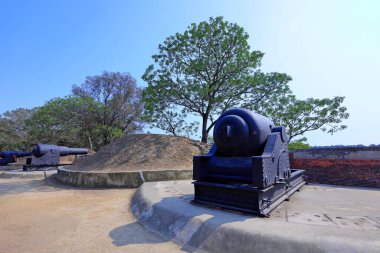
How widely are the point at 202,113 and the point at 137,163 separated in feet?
17.2

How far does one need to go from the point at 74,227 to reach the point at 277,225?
3.26 meters

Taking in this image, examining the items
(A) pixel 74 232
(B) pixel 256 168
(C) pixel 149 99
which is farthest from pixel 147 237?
(C) pixel 149 99

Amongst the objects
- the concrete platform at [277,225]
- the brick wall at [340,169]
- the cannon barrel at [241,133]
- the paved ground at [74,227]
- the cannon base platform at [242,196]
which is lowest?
the paved ground at [74,227]

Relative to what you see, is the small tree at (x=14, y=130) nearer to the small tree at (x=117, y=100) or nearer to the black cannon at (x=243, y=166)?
the small tree at (x=117, y=100)

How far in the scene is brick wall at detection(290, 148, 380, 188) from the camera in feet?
24.3

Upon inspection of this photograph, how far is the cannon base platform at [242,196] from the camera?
4.18 meters

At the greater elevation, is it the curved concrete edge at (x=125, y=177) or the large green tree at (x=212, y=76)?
the large green tree at (x=212, y=76)

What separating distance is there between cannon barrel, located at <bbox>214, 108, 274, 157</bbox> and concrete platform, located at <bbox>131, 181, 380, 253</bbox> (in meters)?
1.18

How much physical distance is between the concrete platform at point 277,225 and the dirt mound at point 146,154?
5260mm

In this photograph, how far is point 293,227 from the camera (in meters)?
3.30

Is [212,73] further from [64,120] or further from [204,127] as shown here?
[64,120]

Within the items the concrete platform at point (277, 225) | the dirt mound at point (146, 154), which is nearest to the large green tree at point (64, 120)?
the dirt mound at point (146, 154)

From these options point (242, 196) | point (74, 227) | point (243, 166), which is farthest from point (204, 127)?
point (74, 227)

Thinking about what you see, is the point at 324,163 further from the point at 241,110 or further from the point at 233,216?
the point at 233,216
